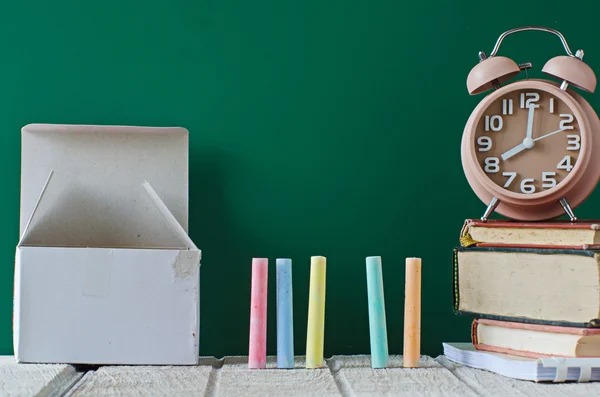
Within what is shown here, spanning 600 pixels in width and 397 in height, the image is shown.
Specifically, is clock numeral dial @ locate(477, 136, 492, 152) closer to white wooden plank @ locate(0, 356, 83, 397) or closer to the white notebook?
the white notebook

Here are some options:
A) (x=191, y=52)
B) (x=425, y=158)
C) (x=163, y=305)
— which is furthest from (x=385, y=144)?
(x=163, y=305)

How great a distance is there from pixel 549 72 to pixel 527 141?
12 cm

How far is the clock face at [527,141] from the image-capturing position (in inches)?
46.5

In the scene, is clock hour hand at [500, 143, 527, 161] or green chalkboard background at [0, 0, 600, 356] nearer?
clock hour hand at [500, 143, 527, 161]

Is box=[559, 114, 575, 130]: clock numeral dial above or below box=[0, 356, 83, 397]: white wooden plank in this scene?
above

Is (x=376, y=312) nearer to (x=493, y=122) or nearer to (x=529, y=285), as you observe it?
(x=529, y=285)

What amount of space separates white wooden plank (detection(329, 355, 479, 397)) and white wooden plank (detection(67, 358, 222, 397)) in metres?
0.21

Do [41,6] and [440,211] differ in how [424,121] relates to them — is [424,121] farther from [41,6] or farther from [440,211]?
[41,6]

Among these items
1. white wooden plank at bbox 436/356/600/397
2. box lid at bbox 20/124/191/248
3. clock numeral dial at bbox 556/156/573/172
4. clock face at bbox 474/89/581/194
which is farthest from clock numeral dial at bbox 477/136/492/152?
box lid at bbox 20/124/191/248

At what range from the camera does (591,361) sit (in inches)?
41.6

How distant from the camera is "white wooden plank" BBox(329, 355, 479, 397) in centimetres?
102

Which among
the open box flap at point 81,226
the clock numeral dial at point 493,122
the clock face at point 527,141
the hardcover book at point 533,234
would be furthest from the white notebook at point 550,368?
the open box flap at point 81,226

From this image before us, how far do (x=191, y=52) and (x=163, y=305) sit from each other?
0.50 metres

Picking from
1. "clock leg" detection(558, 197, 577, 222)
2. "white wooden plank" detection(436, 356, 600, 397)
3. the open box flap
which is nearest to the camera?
"white wooden plank" detection(436, 356, 600, 397)
